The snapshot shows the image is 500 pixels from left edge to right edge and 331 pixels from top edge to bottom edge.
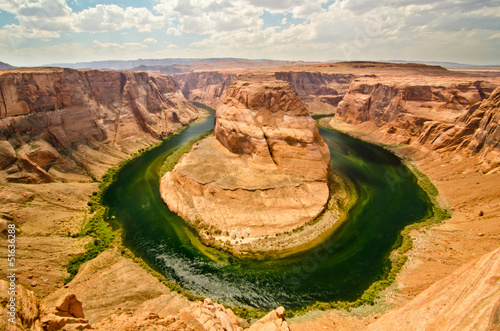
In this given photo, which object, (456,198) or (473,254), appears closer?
(473,254)

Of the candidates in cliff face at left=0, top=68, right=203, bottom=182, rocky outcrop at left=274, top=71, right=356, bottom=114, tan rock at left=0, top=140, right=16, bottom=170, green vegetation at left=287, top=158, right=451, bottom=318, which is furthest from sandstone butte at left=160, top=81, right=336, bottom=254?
rocky outcrop at left=274, top=71, right=356, bottom=114

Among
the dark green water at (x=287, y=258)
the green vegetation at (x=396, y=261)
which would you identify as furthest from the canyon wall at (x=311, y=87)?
the green vegetation at (x=396, y=261)

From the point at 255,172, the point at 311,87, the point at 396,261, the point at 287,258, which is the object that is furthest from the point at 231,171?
the point at 311,87

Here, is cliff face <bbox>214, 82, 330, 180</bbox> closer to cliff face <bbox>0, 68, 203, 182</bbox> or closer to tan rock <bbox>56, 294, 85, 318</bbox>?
cliff face <bbox>0, 68, 203, 182</bbox>

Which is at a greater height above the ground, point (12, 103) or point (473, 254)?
point (12, 103)

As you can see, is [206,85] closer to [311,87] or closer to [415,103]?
[311,87]

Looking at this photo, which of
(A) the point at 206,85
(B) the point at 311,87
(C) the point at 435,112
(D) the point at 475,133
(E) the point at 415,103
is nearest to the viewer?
(D) the point at 475,133

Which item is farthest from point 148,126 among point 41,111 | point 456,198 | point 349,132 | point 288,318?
point 456,198

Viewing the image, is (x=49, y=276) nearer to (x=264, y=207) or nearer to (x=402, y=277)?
(x=264, y=207)
